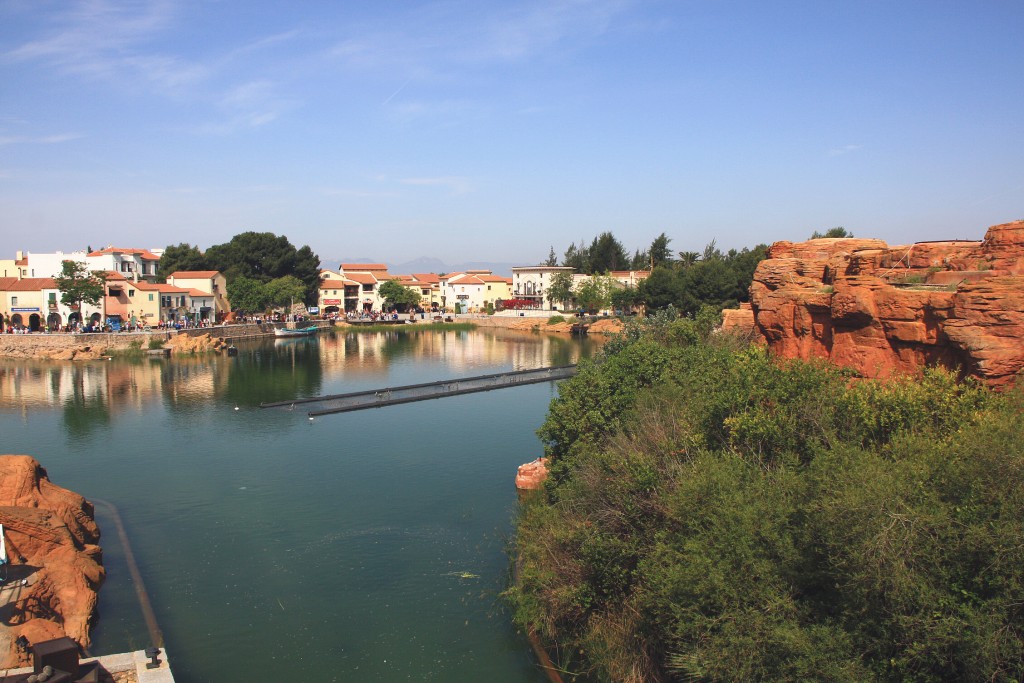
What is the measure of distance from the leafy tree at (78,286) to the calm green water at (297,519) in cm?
2211

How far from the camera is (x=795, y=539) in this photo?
10.6 metres

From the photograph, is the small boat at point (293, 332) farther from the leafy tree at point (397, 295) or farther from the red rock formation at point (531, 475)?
the red rock formation at point (531, 475)

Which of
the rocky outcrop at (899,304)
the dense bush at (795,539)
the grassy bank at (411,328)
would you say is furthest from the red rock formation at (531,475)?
the grassy bank at (411,328)

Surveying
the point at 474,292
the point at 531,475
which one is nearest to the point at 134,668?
the point at 531,475

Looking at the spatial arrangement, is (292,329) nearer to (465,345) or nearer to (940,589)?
(465,345)

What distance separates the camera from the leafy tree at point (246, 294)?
87.9 m

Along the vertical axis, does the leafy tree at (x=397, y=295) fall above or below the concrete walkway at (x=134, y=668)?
above

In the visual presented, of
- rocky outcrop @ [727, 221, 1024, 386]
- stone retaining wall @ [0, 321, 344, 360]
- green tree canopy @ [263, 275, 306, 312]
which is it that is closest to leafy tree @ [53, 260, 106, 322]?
stone retaining wall @ [0, 321, 344, 360]

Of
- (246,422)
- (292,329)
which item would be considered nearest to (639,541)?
(246,422)

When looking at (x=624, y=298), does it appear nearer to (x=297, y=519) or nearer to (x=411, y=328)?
(x=411, y=328)

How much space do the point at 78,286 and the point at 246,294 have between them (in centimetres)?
2388

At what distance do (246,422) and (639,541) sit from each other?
1037 inches

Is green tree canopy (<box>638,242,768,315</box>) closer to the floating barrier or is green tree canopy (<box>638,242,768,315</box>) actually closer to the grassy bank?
the floating barrier

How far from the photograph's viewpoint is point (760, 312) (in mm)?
18484
